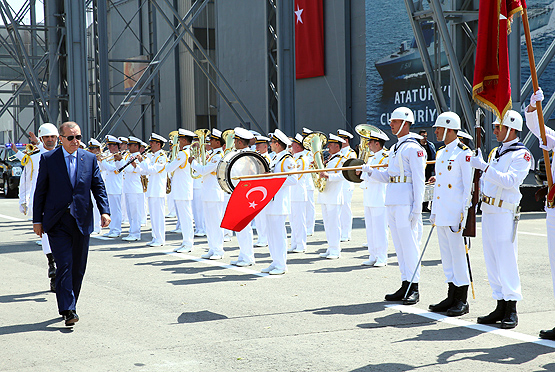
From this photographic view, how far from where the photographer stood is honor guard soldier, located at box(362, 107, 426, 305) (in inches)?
314

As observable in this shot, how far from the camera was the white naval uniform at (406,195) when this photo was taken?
798 cm

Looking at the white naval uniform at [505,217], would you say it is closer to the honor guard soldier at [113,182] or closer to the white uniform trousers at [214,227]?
the white uniform trousers at [214,227]

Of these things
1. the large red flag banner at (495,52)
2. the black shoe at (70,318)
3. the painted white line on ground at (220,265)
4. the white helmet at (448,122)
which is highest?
the large red flag banner at (495,52)

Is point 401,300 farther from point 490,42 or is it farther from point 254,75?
point 254,75

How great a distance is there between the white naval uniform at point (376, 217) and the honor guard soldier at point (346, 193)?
408 mm

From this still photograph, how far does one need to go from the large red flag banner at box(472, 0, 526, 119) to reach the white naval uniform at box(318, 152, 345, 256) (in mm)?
4795

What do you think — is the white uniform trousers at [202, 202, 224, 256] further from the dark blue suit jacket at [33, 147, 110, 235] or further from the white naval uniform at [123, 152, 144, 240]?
the dark blue suit jacket at [33, 147, 110, 235]

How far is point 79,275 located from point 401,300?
11.4 ft

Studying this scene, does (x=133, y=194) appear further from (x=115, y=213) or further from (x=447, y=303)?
(x=447, y=303)

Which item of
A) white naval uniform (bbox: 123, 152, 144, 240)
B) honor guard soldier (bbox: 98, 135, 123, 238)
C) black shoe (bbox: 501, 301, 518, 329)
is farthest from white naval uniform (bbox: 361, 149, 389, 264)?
honor guard soldier (bbox: 98, 135, 123, 238)

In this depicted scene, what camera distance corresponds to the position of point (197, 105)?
40844mm

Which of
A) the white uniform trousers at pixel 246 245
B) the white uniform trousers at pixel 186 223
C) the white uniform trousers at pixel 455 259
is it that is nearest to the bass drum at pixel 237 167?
the white uniform trousers at pixel 246 245

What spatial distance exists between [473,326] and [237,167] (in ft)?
14.2

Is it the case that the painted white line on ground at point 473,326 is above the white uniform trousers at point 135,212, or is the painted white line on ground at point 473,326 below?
below
